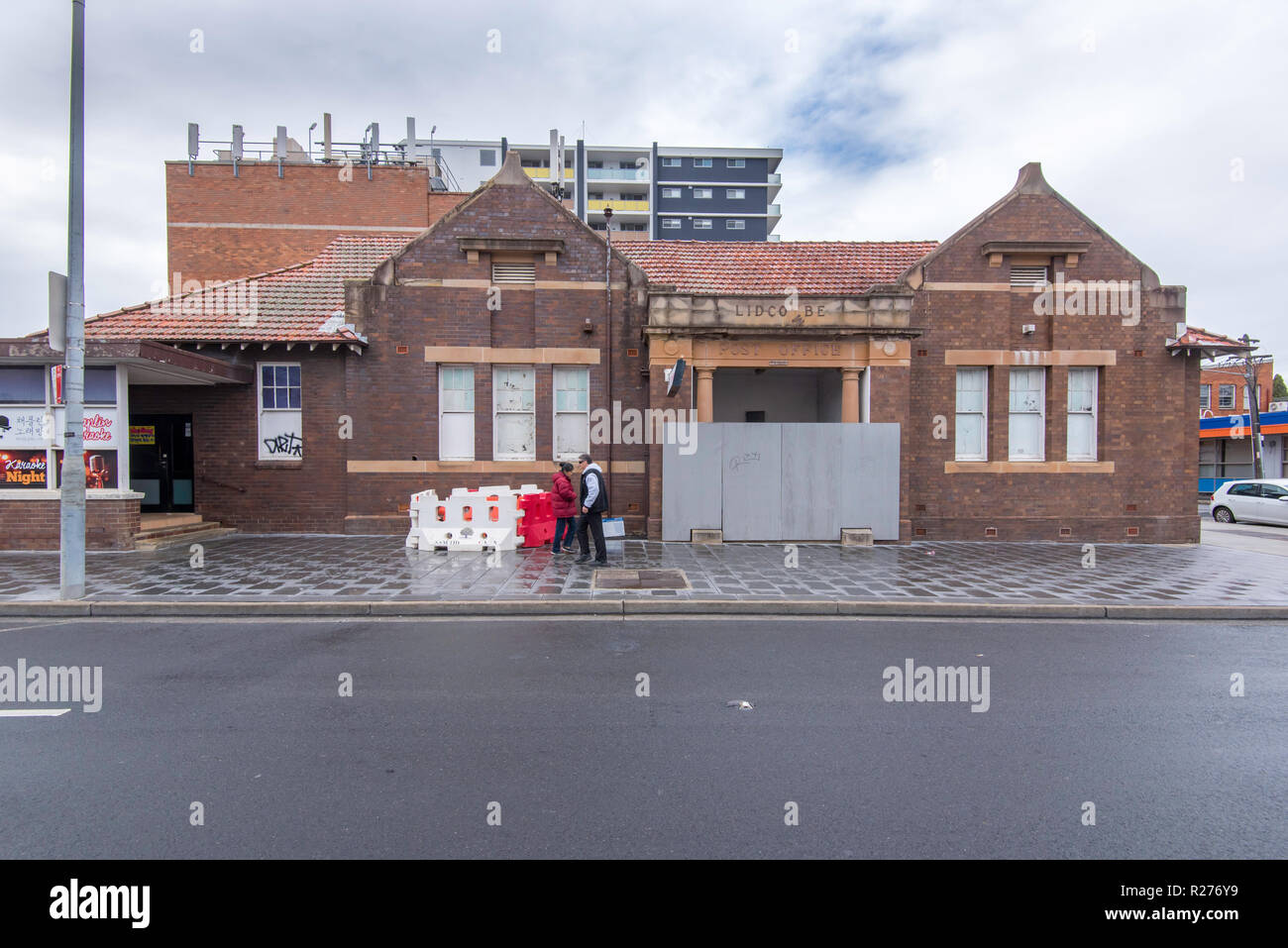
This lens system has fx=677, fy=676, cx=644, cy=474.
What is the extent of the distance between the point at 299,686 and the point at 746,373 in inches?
589

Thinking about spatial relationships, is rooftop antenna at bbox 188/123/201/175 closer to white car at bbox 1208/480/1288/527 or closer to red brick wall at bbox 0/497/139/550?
red brick wall at bbox 0/497/139/550

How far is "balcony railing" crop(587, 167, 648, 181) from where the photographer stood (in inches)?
2415

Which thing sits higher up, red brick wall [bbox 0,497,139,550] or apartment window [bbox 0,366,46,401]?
apartment window [bbox 0,366,46,401]

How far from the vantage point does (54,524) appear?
12.6 metres

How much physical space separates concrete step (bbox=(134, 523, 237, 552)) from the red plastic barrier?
6.65 m

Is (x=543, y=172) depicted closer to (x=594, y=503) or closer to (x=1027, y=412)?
(x=1027, y=412)

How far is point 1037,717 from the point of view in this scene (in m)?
4.93

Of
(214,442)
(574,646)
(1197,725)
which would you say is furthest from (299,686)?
(214,442)

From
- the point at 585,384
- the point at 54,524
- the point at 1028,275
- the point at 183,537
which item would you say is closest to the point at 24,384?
the point at 54,524

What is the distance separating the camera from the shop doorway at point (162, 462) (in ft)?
49.6

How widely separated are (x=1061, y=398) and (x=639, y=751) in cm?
1501

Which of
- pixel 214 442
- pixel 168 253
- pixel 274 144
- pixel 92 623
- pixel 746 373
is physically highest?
pixel 274 144

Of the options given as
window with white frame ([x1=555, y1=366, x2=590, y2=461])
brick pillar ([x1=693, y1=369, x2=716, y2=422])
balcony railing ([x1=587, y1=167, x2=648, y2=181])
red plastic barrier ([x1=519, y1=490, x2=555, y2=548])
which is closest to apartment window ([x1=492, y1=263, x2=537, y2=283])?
window with white frame ([x1=555, y1=366, x2=590, y2=461])
